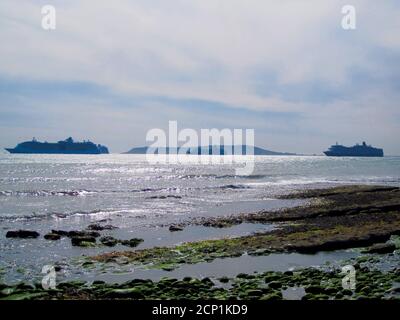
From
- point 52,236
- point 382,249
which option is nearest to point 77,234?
point 52,236

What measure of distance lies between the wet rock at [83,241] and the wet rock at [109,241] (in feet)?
1.89

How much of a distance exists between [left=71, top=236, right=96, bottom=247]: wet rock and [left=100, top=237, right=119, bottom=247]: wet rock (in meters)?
0.58

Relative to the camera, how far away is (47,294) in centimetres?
1452

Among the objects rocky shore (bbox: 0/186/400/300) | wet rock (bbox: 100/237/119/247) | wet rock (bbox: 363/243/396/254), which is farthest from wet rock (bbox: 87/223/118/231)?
wet rock (bbox: 363/243/396/254)

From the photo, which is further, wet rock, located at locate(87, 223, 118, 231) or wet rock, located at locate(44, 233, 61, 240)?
wet rock, located at locate(87, 223, 118, 231)

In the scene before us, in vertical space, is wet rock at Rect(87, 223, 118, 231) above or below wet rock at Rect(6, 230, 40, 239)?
below

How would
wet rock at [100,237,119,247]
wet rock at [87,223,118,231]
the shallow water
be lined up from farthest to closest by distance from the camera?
wet rock at [87,223,118,231], wet rock at [100,237,119,247], the shallow water

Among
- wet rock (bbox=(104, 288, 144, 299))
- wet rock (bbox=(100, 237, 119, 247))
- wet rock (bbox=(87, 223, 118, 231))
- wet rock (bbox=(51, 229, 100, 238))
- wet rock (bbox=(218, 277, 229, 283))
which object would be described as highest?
wet rock (bbox=(104, 288, 144, 299))

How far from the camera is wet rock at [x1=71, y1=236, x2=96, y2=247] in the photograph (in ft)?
81.3

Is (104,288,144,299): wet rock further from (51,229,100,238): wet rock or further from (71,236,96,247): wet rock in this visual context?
(51,229,100,238): wet rock

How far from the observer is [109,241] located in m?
25.5

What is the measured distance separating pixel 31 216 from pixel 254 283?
97.2ft

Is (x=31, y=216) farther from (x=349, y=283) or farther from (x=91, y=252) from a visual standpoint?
(x=349, y=283)

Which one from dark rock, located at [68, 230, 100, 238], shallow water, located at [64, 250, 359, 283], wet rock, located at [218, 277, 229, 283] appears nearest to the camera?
wet rock, located at [218, 277, 229, 283]
